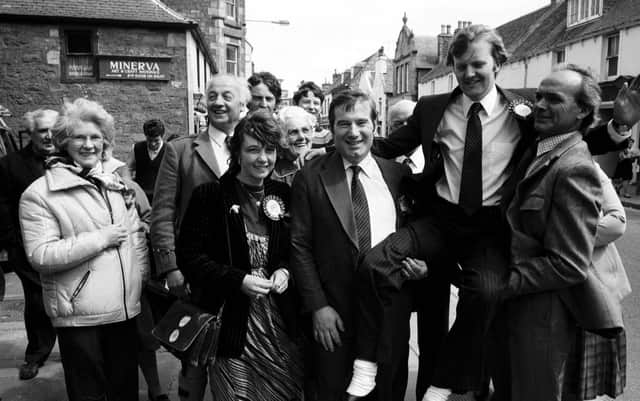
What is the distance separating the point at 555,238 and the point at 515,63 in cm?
2647

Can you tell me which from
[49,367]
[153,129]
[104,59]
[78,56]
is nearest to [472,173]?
[49,367]

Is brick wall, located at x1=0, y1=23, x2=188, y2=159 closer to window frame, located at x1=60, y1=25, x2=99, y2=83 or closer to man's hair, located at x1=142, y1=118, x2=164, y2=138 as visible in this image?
window frame, located at x1=60, y1=25, x2=99, y2=83

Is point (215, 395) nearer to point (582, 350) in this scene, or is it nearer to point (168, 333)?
point (168, 333)

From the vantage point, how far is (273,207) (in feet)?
8.10

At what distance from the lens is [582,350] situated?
7.23ft

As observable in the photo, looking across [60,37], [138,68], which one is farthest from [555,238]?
[60,37]

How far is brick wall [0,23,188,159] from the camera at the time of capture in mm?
12414

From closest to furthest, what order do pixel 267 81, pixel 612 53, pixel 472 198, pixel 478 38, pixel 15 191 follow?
pixel 472 198 → pixel 478 38 → pixel 15 191 → pixel 267 81 → pixel 612 53

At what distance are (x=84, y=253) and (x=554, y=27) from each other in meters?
27.8

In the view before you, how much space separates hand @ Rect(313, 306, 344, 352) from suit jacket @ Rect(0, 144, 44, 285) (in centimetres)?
260

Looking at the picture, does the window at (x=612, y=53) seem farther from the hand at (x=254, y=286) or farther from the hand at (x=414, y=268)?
the hand at (x=254, y=286)

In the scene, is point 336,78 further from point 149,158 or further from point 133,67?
point 149,158

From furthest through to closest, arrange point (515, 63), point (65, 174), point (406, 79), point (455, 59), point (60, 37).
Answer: point (406, 79) < point (515, 63) < point (60, 37) < point (455, 59) < point (65, 174)

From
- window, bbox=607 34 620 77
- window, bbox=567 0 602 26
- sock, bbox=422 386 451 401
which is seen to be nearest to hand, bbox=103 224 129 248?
sock, bbox=422 386 451 401
